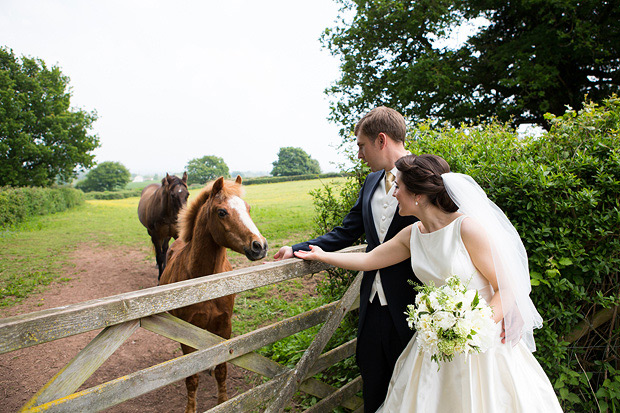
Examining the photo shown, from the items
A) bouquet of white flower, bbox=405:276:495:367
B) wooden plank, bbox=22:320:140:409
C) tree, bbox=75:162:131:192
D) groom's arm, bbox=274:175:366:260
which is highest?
tree, bbox=75:162:131:192

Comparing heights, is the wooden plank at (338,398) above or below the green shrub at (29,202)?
below

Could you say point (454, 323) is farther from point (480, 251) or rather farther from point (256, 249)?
point (256, 249)

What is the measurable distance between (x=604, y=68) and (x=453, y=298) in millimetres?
14991

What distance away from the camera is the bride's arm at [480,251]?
6.25 feet

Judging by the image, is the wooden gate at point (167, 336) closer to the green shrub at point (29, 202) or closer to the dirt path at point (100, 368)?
the dirt path at point (100, 368)

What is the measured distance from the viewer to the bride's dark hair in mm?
1969

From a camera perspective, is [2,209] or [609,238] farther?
[2,209]

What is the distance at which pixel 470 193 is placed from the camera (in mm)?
2000

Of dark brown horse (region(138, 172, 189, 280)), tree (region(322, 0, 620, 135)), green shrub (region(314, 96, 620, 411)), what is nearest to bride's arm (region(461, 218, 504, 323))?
green shrub (region(314, 96, 620, 411))

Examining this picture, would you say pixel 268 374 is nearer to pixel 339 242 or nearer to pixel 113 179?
pixel 339 242

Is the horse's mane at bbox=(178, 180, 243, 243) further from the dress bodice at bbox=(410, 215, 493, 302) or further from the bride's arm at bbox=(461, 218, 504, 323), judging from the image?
the bride's arm at bbox=(461, 218, 504, 323)

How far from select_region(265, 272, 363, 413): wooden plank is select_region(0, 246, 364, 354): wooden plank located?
0.67 meters

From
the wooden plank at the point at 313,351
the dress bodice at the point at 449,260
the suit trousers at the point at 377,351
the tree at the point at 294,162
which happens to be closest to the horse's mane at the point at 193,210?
the wooden plank at the point at 313,351

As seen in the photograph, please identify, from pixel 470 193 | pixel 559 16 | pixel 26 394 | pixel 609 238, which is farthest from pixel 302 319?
pixel 559 16
